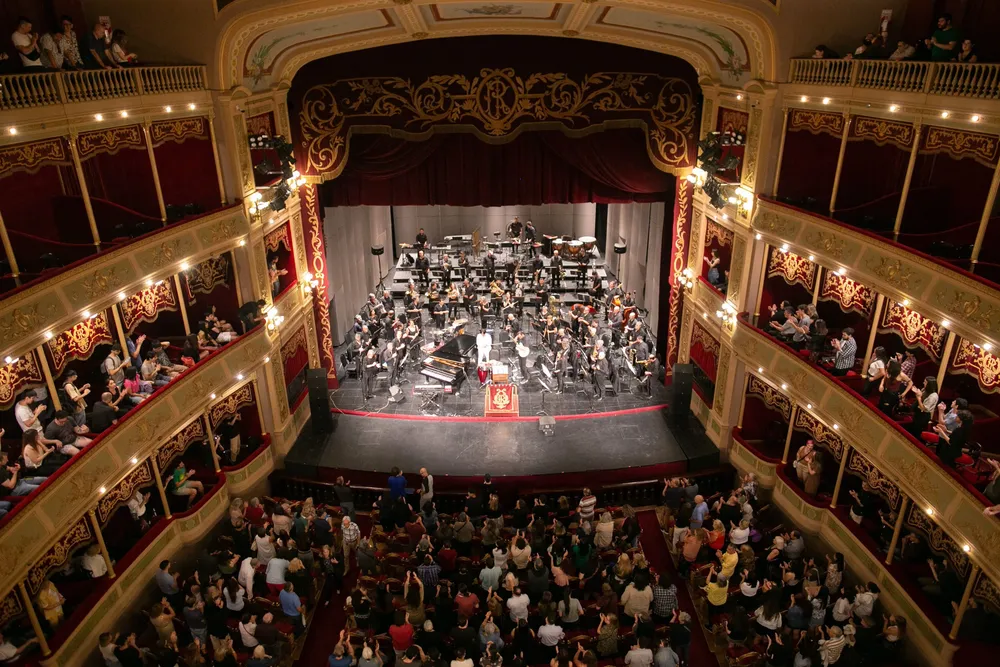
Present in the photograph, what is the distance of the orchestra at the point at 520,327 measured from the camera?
15781 millimetres

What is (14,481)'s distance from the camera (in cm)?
830

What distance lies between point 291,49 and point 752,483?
11.7 m

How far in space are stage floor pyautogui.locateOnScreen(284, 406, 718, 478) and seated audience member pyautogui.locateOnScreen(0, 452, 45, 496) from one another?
5.35 metres

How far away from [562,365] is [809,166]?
6.77m

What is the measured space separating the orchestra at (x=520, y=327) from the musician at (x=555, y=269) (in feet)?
0.10

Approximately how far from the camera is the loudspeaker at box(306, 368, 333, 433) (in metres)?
14.0

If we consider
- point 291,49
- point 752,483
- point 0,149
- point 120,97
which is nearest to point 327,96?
point 291,49

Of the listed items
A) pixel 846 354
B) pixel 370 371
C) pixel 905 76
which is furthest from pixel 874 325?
pixel 370 371

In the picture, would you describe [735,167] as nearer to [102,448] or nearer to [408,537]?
[408,537]

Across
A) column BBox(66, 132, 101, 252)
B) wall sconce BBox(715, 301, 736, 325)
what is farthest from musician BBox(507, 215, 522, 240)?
column BBox(66, 132, 101, 252)

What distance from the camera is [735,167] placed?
1215cm

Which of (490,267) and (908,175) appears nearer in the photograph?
(908,175)

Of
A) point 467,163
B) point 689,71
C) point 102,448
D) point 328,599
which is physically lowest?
point 328,599

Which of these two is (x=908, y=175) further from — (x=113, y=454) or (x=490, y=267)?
(x=490, y=267)
